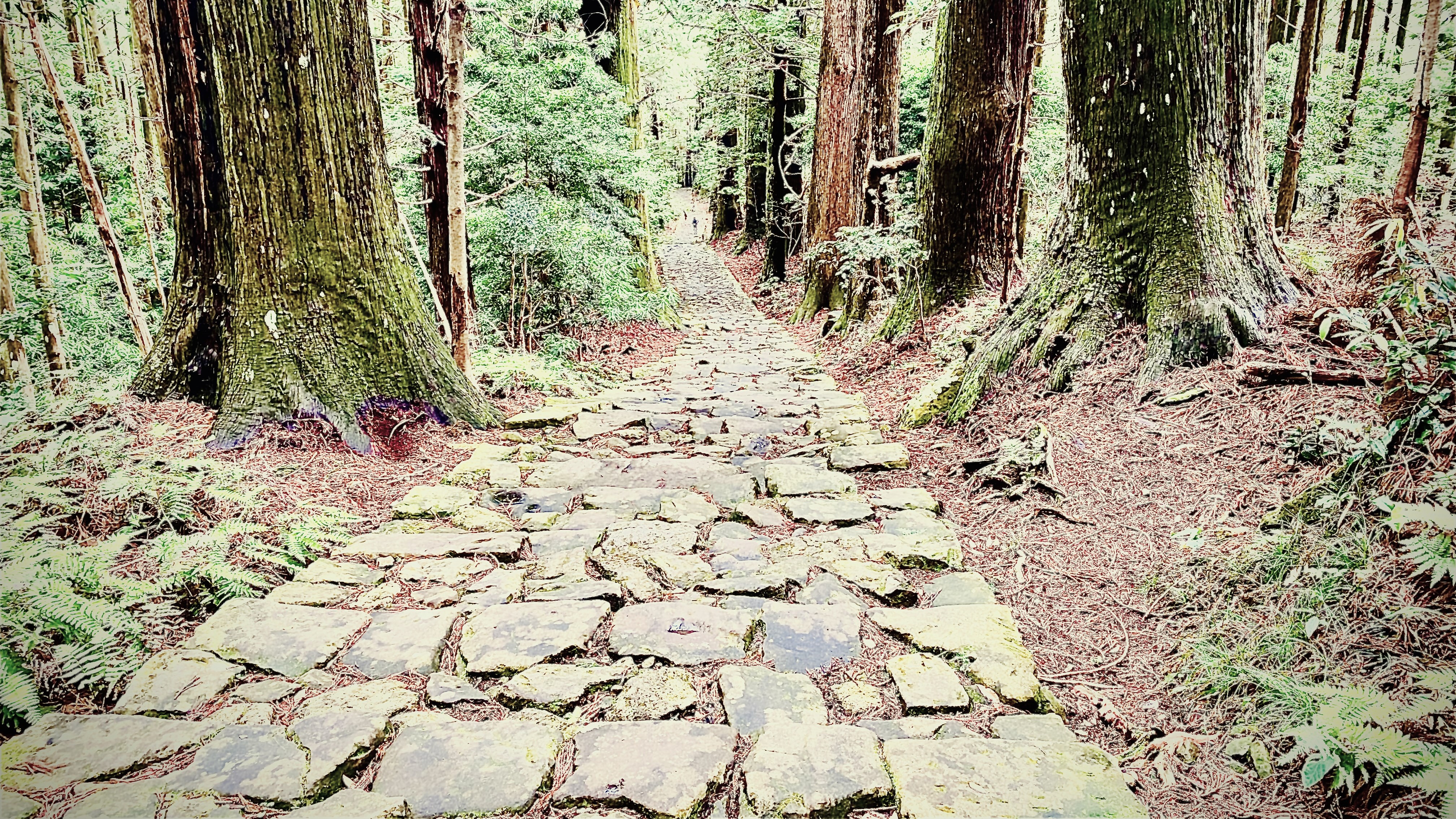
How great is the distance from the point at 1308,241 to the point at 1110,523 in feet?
15.2

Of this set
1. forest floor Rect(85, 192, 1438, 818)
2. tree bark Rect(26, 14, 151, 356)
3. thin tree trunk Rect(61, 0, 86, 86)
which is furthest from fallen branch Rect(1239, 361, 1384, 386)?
thin tree trunk Rect(61, 0, 86, 86)

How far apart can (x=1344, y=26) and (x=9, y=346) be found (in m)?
27.5

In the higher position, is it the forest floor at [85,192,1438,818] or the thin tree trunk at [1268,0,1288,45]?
the thin tree trunk at [1268,0,1288,45]

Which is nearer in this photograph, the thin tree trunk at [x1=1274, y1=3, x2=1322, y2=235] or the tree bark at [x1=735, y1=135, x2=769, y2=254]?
the thin tree trunk at [x1=1274, y1=3, x2=1322, y2=235]

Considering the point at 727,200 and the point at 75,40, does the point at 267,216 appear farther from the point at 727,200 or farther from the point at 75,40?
the point at 727,200

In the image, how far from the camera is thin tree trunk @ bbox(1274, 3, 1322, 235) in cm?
1175

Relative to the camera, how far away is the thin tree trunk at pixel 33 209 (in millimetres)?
6520

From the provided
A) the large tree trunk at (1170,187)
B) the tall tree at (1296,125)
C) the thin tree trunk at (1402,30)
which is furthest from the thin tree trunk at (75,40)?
the thin tree trunk at (1402,30)

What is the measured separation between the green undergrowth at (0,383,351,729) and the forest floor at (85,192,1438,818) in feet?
0.40

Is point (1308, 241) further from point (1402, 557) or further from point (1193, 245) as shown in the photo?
point (1402, 557)

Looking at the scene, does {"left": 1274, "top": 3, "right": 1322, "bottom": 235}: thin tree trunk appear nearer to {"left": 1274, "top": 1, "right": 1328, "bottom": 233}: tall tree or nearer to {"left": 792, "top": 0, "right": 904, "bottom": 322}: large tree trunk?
{"left": 1274, "top": 1, "right": 1328, "bottom": 233}: tall tree

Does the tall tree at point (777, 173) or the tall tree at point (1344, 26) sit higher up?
the tall tree at point (1344, 26)

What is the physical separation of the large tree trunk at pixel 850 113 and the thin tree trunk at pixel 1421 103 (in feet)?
18.0

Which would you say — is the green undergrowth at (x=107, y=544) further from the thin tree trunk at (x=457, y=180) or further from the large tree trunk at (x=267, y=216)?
the thin tree trunk at (x=457, y=180)
